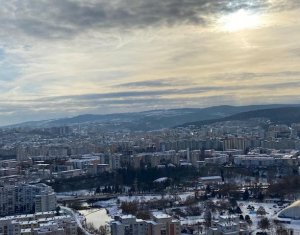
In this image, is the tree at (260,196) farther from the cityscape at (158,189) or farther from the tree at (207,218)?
the tree at (207,218)

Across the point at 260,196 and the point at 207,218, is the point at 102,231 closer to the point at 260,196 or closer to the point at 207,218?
the point at 207,218

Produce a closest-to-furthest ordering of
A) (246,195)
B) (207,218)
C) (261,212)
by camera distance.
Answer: (207,218) < (261,212) < (246,195)

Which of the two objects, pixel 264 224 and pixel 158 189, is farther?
pixel 158 189

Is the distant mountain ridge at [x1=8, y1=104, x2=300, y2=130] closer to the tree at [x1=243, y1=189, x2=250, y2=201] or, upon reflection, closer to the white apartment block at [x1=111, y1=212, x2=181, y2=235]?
the tree at [x1=243, y1=189, x2=250, y2=201]

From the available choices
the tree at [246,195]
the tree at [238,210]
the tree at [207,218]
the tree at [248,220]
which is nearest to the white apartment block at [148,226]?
the tree at [207,218]

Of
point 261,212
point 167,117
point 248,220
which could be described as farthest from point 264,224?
point 167,117

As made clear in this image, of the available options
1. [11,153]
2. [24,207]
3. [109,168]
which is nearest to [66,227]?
[24,207]

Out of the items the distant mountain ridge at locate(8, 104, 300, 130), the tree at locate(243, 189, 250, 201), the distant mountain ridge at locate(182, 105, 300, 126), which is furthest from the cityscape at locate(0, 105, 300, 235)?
the distant mountain ridge at locate(8, 104, 300, 130)

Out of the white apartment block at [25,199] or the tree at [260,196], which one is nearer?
the white apartment block at [25,199]
